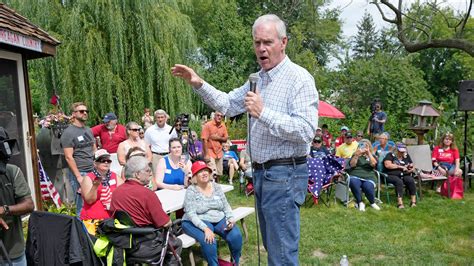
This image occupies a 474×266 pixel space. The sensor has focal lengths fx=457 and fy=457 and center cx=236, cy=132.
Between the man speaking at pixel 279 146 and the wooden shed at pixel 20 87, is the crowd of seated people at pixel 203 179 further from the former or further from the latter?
the wooden shed at pixel 20 87

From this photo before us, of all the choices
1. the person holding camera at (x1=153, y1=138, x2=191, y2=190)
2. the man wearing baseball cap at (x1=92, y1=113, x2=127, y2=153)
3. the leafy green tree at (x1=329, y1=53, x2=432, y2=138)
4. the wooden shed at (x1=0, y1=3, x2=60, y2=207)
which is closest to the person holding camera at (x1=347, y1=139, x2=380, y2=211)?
the person holding camera at (x1=153, y1=138, x2=191, y2=190)

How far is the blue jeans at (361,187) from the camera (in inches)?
302

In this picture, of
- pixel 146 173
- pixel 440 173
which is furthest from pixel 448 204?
pixel 146 173

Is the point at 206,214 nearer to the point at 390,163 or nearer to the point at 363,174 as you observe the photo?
the point at 363,174

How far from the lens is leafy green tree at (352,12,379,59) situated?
5276 centimetres

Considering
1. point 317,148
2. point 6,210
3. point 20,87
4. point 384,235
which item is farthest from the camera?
point 317,148

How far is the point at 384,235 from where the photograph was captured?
602cm

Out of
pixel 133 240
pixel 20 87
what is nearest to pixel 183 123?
pixel 20 87

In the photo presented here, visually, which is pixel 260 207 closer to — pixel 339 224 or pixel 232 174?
pixel 339 224

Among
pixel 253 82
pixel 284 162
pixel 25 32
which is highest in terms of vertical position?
pixel 25 32

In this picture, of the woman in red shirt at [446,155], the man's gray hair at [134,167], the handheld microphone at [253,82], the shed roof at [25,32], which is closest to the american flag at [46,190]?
the shed roof at [25,32]

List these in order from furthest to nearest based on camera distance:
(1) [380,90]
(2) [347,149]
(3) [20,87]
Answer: (1) [380,90], (2) [347,149], (3) [20,87]

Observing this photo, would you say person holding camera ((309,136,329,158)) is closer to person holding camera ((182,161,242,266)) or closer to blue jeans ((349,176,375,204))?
blue jeans ((349,176,375,204))

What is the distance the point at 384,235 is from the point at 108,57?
8192 millimetres
